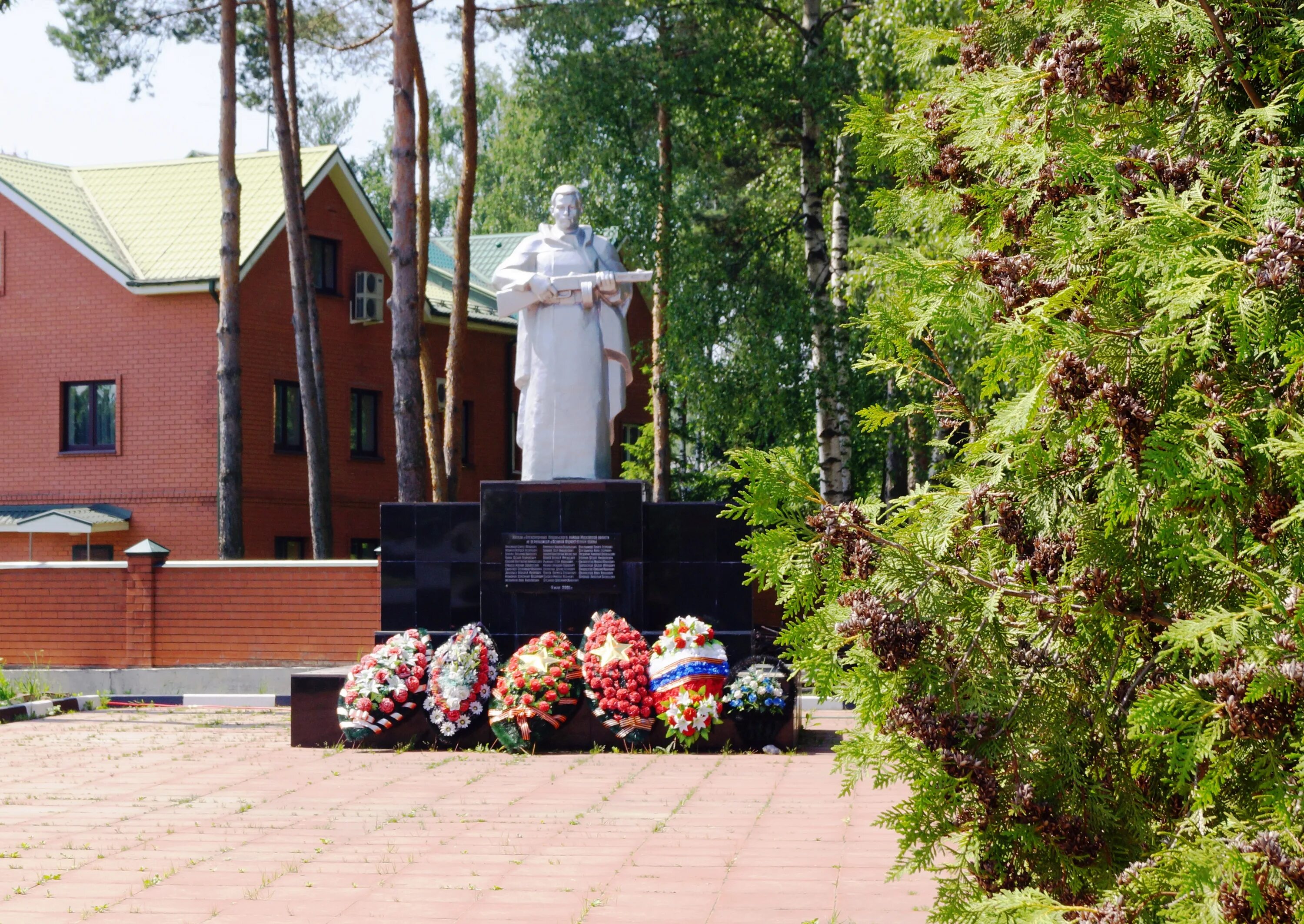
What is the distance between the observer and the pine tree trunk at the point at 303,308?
20.3 meters

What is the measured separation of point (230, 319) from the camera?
19734 mm

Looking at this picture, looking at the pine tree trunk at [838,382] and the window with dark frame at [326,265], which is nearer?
the pine tree trunk at [838,382]

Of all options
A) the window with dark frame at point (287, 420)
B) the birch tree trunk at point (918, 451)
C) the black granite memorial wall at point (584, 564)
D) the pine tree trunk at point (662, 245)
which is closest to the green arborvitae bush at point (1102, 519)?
the black granite memorial wall at point (584, 564)

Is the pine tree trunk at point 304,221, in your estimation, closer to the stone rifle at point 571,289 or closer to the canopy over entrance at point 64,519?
the canopy over entrance at point 64,519

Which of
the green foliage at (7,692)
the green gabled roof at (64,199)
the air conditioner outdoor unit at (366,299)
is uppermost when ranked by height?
the green gabled roof at (64,199)

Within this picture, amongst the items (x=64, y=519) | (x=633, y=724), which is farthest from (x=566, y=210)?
(x=64, y=519)

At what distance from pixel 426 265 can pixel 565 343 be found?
36.2ft

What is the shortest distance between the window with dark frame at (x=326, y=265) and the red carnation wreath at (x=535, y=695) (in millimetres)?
16661

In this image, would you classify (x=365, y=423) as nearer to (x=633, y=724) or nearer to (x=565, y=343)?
(x=565, y=343)

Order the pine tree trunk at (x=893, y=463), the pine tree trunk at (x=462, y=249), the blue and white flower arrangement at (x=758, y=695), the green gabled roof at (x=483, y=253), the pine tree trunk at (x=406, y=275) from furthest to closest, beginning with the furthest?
the green gabled roof at (x=483, y=253) → the pine tree trunk at (x=893, y=463) → the pine tree trunk at (x=462, y=249) → the pine tree trunk at (x=406, y=275) → the blue and white flower arrangement at (x=758, y=695)

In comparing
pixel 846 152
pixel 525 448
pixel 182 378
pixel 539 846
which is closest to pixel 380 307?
pixel 182 378

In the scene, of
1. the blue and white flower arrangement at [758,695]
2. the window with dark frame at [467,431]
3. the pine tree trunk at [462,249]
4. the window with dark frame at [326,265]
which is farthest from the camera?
the window with dark frame at [467,431]

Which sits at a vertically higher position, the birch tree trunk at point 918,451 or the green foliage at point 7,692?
the birch tree trunk at point 918,451

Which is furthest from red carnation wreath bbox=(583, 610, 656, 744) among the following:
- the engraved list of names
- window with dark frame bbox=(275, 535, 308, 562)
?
window with dark frame bbox=(275, 535, 308, 562)
